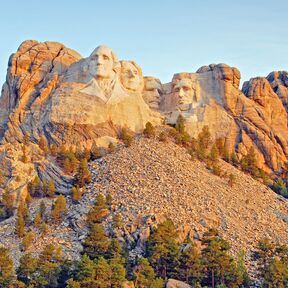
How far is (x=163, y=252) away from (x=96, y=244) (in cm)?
487

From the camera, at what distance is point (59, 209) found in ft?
244

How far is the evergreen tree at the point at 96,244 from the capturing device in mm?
68250

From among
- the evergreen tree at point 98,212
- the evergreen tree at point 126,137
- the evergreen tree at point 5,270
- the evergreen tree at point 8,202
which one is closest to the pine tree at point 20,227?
the evergreen tree at point 8,202

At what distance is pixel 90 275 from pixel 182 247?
893 centimetres

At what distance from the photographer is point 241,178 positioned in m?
85.4

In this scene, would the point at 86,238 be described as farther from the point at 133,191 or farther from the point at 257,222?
the point at 257,222

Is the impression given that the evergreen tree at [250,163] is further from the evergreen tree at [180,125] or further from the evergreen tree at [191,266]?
the evergreen tree at [191,266]

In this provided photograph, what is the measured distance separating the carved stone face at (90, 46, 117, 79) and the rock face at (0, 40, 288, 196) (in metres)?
0.09

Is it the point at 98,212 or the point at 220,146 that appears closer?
the point at 98,212

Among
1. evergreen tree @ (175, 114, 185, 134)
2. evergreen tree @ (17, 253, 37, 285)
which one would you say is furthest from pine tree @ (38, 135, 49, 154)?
evergreen tree @ (17, 253, 37, 285)

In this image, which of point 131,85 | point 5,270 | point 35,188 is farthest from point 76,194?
point 131,85

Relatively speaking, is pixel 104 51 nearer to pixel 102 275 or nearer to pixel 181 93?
pixel 181 93

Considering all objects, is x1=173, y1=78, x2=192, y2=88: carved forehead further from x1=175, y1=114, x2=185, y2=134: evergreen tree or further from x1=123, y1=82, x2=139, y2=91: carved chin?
x1=175, y1=114, x2=185, y2=134: evergreen tree

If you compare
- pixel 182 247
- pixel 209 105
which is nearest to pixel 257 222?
pixel 182 247
